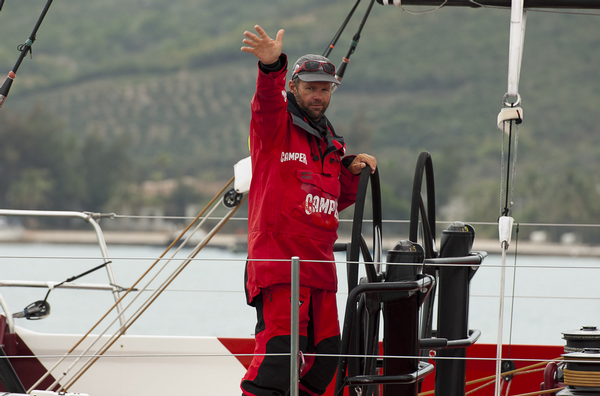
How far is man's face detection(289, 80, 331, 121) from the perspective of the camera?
2.49m

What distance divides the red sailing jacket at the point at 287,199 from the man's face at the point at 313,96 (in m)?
0.03

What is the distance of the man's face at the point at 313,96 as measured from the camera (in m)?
2.49

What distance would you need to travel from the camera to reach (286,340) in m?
2.34

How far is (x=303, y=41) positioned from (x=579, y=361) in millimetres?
55413

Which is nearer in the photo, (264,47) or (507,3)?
(264,47)

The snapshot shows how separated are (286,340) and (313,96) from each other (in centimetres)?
84

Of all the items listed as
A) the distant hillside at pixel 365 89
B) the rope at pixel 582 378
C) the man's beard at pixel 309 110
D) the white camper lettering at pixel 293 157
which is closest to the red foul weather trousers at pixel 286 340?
the white camper lettering at pixel 293 157

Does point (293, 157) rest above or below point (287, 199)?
above

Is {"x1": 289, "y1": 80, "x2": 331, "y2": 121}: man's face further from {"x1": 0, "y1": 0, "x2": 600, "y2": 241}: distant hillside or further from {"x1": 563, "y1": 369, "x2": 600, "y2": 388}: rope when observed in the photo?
{"x1": 0, "y1": 0, "x2": 600, "y2": 241}: distant hillside

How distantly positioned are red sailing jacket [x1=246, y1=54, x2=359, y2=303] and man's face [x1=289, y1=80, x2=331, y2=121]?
31 mm

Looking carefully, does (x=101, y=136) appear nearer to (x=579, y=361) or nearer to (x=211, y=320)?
(x=211, y=320)

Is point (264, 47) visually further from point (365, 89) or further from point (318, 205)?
point (365, 89)

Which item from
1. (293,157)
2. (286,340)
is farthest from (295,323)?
(293,157)

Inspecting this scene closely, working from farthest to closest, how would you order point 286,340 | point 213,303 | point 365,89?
point 365,89
point 213,303
point 286,340
